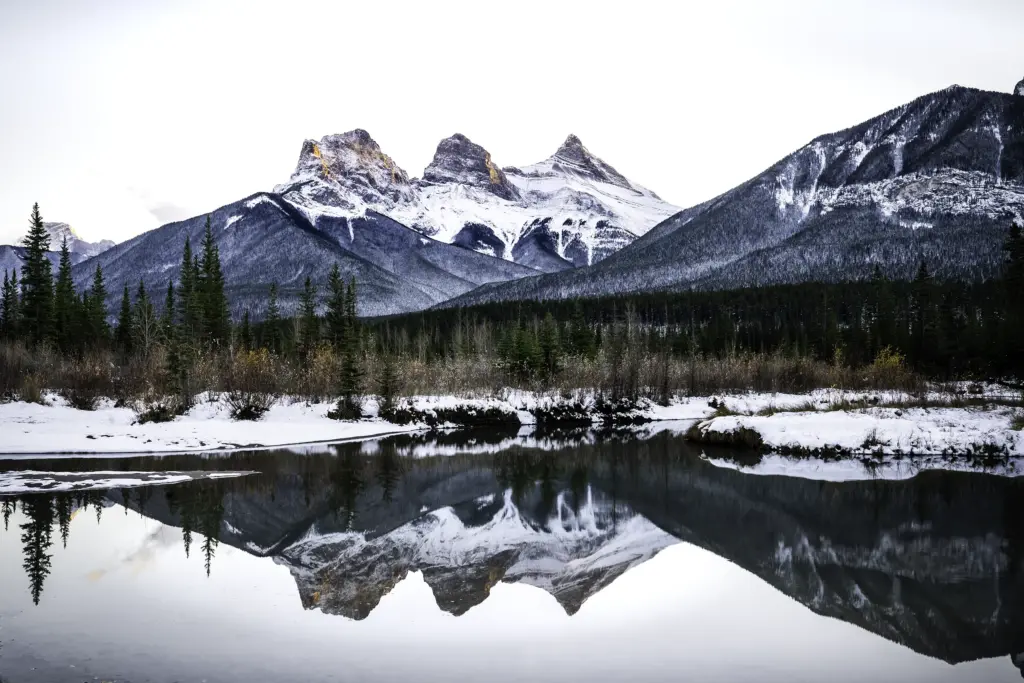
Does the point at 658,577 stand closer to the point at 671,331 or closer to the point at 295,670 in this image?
the point at 295,670

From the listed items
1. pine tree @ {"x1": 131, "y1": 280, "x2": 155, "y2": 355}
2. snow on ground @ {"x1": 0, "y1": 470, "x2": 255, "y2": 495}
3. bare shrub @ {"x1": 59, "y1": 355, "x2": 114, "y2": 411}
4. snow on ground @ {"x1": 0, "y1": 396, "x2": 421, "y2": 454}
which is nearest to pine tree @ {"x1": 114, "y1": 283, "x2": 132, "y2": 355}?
pine tree @ {"x1": 131, "y1": 280, "x2": 155, "y2": 355}

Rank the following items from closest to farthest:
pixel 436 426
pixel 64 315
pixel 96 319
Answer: pixel 436 426, pixel 64 315, pixel 96 319

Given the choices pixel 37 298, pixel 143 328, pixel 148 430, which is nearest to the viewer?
pixel 148 430

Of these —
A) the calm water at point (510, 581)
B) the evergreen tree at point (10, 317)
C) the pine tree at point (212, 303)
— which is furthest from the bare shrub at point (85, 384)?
the pine tree at point (212, 303)

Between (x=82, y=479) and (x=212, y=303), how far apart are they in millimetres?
49023

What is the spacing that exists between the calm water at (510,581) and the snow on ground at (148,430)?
7.54 meters

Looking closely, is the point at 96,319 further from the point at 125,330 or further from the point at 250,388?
the point at 250,388

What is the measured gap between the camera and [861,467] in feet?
97.0

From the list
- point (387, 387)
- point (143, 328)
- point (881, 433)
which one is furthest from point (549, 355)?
point (143, 328)

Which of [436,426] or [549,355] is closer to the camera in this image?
[436,426]

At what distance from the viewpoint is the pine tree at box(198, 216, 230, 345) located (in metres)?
66.6

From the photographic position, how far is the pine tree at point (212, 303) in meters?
66.6

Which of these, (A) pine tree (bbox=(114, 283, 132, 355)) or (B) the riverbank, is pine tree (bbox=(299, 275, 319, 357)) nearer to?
(A) pine tree (bbox=(114, 283, 132, 355))

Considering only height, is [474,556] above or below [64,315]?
below
